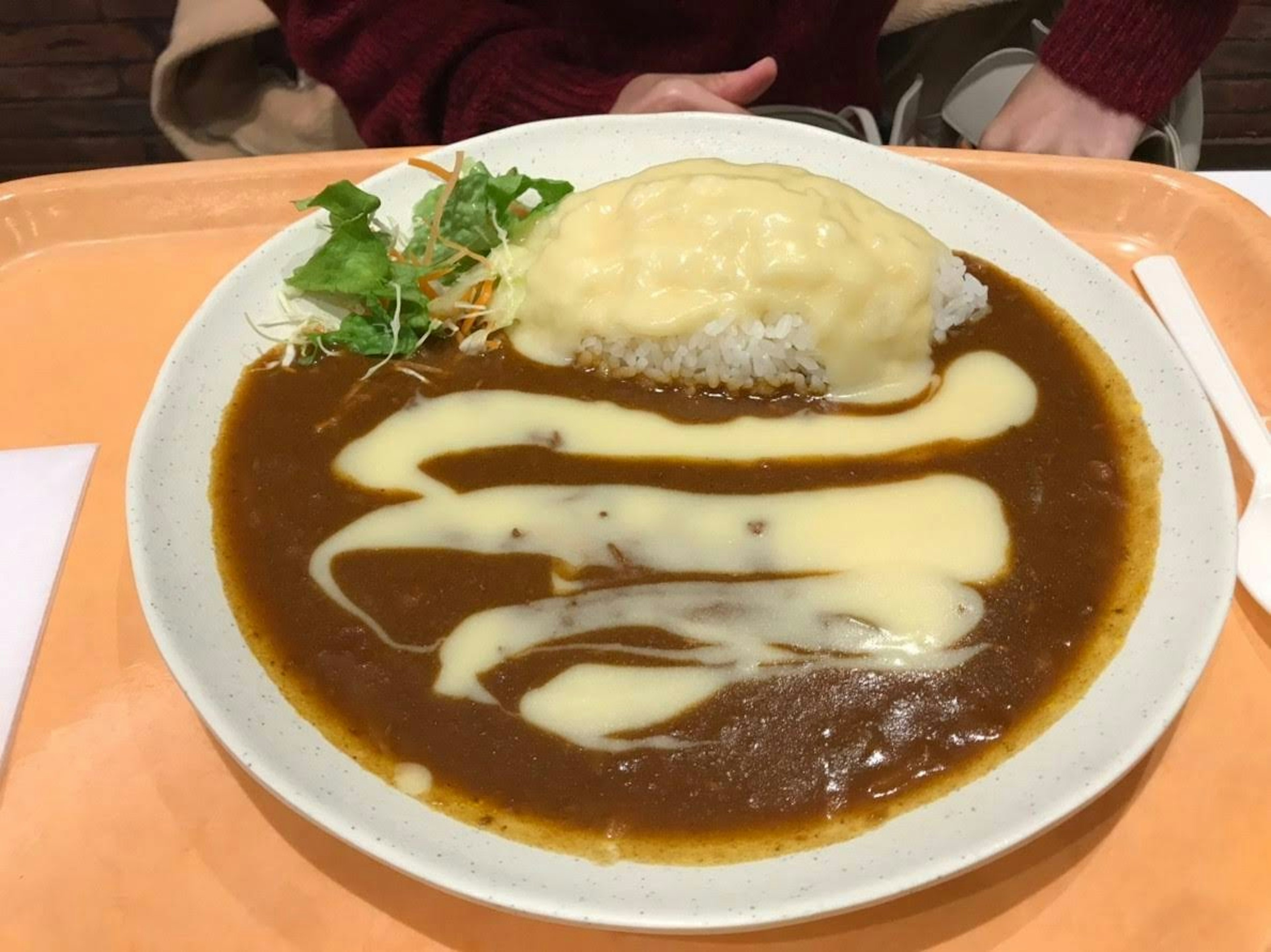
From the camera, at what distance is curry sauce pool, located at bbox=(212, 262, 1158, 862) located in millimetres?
1234

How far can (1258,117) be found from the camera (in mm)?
3938

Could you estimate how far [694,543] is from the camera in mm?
1541

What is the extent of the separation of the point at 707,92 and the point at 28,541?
5.54 feet

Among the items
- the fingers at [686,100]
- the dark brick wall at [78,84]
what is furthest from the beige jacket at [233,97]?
the dark brick wall at [78,84]

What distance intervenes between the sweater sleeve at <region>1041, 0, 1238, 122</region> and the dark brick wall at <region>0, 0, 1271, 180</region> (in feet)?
5.33

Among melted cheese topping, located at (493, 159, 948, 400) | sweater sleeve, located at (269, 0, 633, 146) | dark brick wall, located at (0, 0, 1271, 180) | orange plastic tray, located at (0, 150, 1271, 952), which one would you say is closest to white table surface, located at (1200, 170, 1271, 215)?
orange plastic tray, located at (0, 150, 1271, 952)

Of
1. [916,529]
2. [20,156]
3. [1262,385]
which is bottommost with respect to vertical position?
[20,156]

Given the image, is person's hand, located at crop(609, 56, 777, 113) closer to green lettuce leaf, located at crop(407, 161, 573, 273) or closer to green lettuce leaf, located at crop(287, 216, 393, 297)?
green lettuce leaf, located at crop(407, 161, 573, 273)

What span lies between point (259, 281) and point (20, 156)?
9.76 feet

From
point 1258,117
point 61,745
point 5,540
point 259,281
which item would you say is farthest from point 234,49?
point 1258,117

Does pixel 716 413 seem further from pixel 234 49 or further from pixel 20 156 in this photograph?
pixel 20 156

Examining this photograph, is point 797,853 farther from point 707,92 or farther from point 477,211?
point 707,92

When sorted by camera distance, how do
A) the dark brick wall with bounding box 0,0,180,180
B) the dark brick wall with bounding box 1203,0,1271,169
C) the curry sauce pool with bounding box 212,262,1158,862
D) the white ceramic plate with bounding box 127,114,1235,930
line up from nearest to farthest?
the white ceramic plate with bounding box 127,114,1235,930, the curry sauce pool with bounding box 212,262,1158,862, the dark brick wall with bounding box 0,0,180,180, the dark brick wall with bounding box 1203,0,1271,169

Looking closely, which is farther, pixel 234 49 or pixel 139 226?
pixel 234 49
